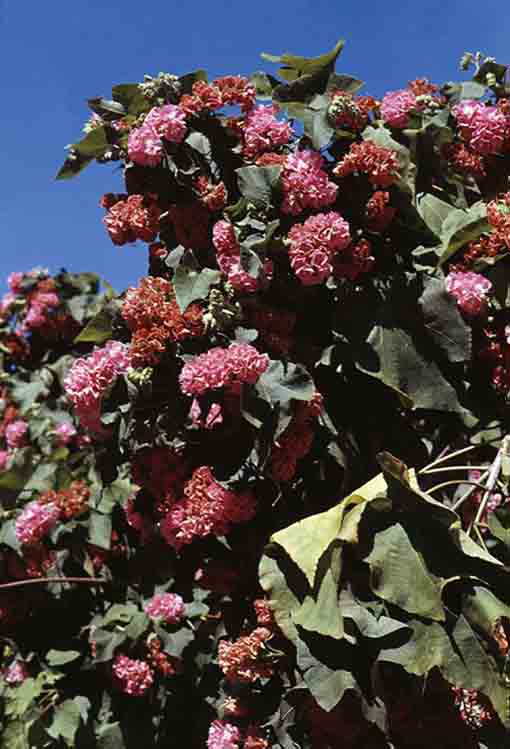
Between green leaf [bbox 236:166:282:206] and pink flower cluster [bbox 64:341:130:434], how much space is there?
1.71 feet

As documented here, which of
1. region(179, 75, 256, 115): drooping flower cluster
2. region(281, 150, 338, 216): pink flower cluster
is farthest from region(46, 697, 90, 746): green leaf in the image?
region(179, 75, 256, 115): drooping flower cluster

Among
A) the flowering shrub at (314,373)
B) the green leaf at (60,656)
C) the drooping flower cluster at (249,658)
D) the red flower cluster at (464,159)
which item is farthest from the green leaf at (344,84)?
the green leaf at (60,656)

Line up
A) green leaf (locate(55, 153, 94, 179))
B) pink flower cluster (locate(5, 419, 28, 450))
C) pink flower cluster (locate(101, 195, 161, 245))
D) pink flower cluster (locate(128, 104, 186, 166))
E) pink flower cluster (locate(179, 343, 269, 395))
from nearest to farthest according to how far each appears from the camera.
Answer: pink flower cluster (locate(179, 343, 269, 395)) → pink flower cluster (locate(128, 104, 186, 166)) → pink flower cluster (locate(101, 195, 161, 245)) → green leaf (locate(55, 153, 94, 179)) → pink flower cluster (locate(5, 419, 28, 450))

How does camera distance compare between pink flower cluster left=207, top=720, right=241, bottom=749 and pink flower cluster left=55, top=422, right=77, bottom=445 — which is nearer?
pink flower cluster left=207, top=720, right=241, bottom=749

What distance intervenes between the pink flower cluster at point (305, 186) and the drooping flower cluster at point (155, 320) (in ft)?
1.20

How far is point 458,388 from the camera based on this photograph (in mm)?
2361

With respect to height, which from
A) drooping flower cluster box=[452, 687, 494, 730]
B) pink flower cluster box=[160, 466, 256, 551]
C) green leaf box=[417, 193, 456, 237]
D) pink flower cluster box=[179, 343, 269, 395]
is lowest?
drooping flower cluster box=[452, 687, 494, 730]

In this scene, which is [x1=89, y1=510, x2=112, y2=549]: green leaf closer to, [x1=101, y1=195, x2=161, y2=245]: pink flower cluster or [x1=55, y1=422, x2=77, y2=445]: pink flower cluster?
→ [x1=55, y1=422, x2=77, y2=445]: pink flower cluster

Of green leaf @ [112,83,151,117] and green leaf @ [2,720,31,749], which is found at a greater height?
green leaf @ [112,83,151,117]

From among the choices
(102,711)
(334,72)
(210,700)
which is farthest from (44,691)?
(334,72)

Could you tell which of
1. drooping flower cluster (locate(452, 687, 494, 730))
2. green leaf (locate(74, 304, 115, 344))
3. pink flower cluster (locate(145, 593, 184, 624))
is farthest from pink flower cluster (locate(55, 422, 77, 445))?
drooping flower cluster (locate(452, 687, 494, 730))

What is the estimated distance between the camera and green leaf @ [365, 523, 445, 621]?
173 cm

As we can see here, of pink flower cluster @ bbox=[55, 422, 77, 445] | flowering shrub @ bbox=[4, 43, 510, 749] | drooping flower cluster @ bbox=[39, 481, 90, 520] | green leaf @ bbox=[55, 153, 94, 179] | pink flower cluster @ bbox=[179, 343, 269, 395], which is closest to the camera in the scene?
flowering shrub @ bbox=[4, 43, 510, 749]

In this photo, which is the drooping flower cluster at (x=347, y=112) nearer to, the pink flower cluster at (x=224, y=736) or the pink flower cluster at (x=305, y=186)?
the pink flower cluster at (x=305, y=186)
